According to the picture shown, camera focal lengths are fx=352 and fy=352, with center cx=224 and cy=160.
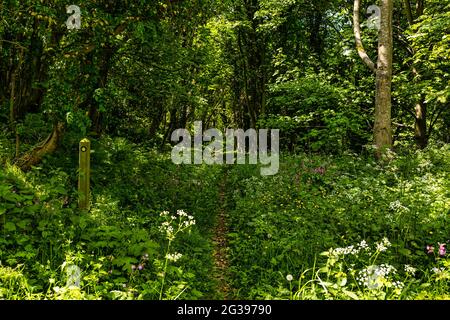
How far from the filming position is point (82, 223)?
5.77 m

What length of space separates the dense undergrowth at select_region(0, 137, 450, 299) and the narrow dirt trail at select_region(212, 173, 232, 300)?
12 cm

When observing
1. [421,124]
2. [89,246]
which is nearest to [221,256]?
[89,246]

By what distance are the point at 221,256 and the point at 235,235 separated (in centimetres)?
53

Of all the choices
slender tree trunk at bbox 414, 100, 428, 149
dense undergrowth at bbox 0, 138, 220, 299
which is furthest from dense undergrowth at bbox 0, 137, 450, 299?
slender tree trunk at bbox 414, 100, 428, 149

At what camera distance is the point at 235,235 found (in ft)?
25.0

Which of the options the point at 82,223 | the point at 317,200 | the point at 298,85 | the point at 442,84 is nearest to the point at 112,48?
the point at 82,223

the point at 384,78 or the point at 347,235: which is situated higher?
the point at 384,78

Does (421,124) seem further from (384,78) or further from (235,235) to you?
(235,235)

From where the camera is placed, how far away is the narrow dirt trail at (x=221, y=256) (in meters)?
6.05

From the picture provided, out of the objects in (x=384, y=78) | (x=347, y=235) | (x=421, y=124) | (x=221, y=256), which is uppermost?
(x=384, y=78)

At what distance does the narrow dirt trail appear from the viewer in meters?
6.05

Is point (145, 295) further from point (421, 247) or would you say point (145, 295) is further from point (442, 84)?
point (442, 84)

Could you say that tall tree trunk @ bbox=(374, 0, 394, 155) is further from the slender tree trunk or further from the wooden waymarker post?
the wooden waymarker post

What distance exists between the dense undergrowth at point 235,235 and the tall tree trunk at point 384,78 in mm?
976
